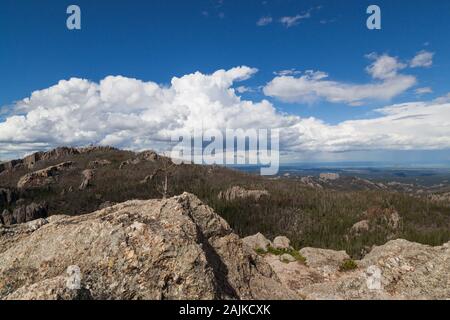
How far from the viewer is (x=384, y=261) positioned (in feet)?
49.8

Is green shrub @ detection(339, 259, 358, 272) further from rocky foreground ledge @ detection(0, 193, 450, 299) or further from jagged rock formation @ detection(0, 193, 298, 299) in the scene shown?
jagged rock formation @ detection(0, 193, 298, 299)

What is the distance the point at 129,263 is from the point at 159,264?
83cm

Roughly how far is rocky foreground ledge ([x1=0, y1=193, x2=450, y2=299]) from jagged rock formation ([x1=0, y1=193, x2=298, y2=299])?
3cm

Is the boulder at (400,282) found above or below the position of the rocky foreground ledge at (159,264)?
below

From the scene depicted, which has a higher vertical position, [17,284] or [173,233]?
A: [173,233]

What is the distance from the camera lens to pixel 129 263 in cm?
983

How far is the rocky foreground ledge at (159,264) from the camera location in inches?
372

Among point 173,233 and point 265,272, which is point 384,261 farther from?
point 173,233

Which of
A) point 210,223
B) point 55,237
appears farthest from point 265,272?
point 55,237

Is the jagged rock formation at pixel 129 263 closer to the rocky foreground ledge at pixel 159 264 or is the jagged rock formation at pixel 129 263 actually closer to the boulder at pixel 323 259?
the rocky foreground ledge at pixel 159 264

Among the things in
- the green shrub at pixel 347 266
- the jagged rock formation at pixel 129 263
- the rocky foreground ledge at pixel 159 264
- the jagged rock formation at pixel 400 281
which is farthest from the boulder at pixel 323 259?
the jagged rock formation at pixel 129 263

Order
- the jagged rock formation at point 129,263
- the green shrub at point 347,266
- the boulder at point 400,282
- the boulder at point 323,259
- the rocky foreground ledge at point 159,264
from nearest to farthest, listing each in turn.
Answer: the jagged rock formation at point 129,263
the rocky foreground ledge at point 159,264
the boulder at point 400,282
the green shrub at point 347,266
the boulder at point 323,259

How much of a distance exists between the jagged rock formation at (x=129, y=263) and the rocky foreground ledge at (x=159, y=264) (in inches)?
1.0
